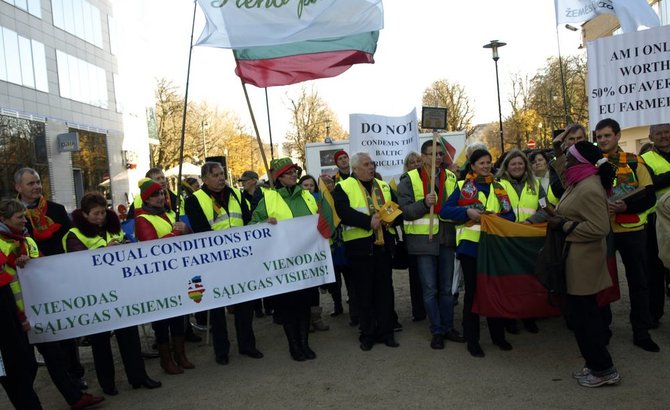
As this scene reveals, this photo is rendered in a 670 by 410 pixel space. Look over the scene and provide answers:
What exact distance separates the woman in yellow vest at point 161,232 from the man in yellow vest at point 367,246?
1.70 meters

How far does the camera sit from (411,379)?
5.21 m

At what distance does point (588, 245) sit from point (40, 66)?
27719 mm

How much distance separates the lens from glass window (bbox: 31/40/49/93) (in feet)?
86.4

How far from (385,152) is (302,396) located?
5.80 meters

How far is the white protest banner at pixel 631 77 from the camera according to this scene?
20.8 ft

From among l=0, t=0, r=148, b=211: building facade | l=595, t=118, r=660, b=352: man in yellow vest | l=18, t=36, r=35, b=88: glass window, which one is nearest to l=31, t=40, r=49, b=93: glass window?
l=0, t=0, r=148, b=211: building facade

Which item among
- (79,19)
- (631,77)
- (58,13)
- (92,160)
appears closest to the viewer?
(631,77)

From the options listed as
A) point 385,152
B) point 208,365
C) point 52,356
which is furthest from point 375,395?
point 385,152

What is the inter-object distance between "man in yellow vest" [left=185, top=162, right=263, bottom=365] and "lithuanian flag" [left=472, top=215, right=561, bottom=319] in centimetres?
239

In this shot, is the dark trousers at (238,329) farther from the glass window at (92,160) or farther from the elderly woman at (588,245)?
the glass window at (92,160)

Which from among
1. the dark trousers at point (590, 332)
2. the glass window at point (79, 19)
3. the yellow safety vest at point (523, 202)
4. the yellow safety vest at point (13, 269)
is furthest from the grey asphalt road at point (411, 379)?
the glass window at point (79, 19)

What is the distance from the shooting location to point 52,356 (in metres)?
5.00

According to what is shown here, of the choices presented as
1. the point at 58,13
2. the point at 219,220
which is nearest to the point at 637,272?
the point at 219,220

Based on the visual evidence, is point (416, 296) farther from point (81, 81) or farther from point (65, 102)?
point (81, 81)
